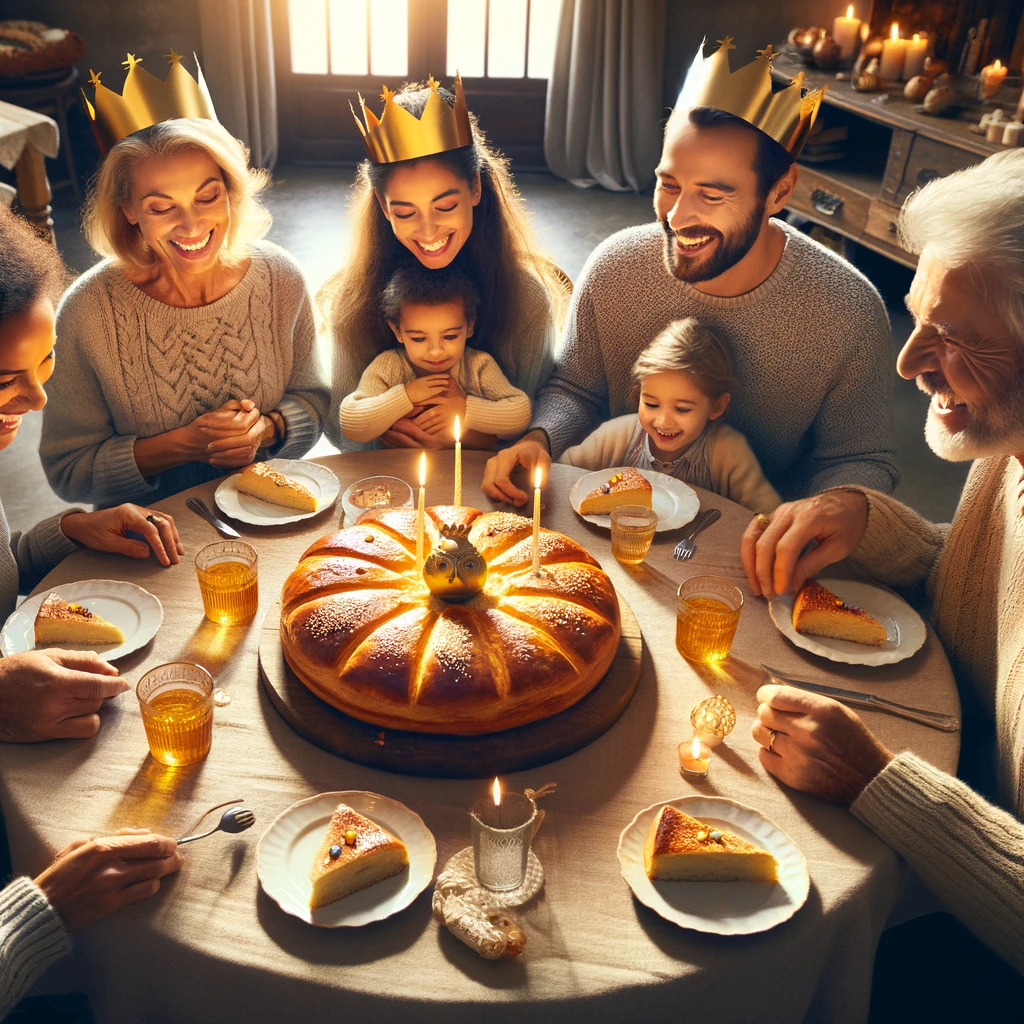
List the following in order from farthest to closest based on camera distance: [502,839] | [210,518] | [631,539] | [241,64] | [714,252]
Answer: [241,64] < [714,252] < [210,518] < [631,539] < [502,839]

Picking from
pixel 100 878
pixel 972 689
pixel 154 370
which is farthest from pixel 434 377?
pixel 100 878

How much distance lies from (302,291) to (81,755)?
1557mm

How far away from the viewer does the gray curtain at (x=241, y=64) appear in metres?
6.91

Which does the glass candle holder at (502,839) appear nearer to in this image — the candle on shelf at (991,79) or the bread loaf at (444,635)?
the bread loaf at (444,635)

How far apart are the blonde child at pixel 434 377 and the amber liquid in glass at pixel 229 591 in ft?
2.65

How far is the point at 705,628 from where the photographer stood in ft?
6.23

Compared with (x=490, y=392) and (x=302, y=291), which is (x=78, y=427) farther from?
(x=490, y=392)

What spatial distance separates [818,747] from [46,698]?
1249 millimetres

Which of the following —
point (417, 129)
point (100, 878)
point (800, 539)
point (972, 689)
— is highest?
point (417, 129)

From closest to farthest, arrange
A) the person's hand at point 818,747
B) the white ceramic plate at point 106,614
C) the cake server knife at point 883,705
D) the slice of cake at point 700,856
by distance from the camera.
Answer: the slice of cake at point 700,856 < the person's hand at point 818,747 < the cake server knife at point 883,705 < the white ceramic plate at point 106,614

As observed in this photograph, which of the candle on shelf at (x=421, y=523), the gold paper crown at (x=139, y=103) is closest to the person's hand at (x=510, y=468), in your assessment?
the candle on shelf at (x=421, y=523)

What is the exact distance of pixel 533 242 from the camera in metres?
2.91

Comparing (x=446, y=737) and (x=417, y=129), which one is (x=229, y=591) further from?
(x=417, y=129)

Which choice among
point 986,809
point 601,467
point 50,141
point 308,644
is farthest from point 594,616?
point 50,141
